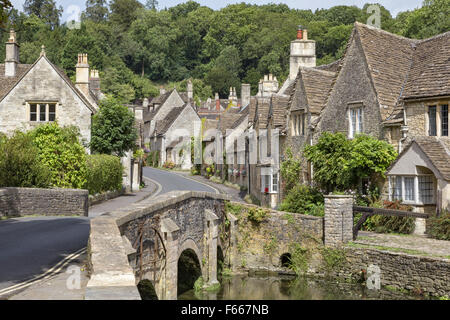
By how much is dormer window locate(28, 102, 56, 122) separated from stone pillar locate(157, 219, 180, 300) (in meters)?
25.4

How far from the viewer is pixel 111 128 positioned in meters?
41.3

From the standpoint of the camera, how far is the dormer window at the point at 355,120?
28.4 metres

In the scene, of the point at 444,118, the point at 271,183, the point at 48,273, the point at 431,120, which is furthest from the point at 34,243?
the point at 271,183

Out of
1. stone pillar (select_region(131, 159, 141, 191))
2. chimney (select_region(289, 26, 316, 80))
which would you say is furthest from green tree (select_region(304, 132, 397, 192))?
stone pillar (select_region(131, 159, 141, 191))

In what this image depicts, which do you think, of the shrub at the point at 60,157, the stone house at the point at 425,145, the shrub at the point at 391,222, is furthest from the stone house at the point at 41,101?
the stone house at the point at 425,145

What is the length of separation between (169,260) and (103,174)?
1933cm

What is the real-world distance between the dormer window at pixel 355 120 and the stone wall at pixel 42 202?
1325cm

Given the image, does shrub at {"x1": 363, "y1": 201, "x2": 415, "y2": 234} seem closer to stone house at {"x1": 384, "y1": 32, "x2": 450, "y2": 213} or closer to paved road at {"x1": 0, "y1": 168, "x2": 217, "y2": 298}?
stone house at {"x1": 384, "y1": 32, "x2": 450, "y2": 213}

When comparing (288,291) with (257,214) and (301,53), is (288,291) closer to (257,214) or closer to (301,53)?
(257,214)

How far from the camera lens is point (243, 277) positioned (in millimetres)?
26062

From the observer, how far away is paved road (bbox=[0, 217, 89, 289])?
12039mm

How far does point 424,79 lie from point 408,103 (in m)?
1.52
